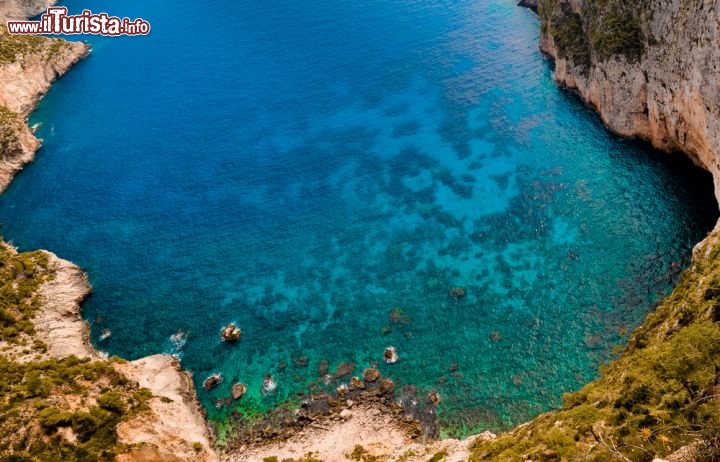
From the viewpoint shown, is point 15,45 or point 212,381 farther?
point 15,45

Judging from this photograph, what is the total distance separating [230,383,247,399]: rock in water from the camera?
45.9 m

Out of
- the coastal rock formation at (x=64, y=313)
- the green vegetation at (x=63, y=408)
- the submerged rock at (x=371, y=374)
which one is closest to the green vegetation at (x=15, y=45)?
the coastal rock formation at (x=64, y=313)

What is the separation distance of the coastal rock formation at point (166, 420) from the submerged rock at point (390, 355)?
16892 millimetres

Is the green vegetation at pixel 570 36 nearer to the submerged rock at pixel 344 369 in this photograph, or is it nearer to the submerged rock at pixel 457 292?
the submerged rock at pixel 457 292

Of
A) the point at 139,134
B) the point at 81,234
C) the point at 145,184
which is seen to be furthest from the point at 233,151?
the point at 81,234

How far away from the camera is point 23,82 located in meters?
89.0

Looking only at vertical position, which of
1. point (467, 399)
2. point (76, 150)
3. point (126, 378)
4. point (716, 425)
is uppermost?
point (716, 425)

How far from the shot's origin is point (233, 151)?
75.9m

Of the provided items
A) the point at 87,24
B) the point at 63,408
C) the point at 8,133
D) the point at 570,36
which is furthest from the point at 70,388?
the point at 87,24

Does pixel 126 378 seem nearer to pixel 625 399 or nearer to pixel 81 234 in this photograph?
pixel 81 234

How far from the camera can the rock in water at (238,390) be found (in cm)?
4588

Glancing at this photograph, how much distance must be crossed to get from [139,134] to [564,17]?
69486 millimetres

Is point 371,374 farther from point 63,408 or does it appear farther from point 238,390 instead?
point 63,408

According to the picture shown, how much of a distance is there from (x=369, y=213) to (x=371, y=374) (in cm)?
2279
